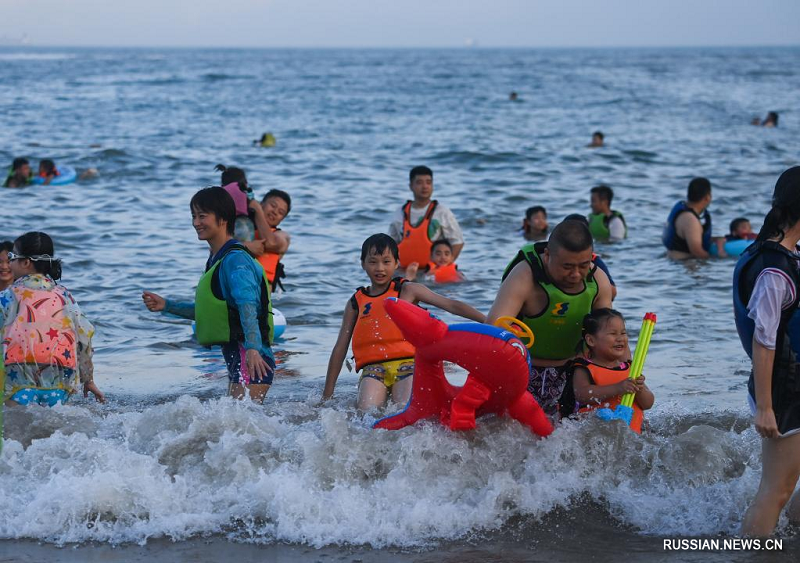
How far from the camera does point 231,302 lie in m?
5.84

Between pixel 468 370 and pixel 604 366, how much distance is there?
1.04 meters

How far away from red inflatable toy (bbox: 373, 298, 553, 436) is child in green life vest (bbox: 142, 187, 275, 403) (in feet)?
3.70

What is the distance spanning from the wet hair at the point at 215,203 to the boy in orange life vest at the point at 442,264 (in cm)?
531

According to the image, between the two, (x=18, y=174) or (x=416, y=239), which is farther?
(x=18, y=174)

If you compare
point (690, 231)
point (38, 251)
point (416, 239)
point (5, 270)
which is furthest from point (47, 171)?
point (38, 251)

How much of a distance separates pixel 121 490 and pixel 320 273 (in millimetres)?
6988

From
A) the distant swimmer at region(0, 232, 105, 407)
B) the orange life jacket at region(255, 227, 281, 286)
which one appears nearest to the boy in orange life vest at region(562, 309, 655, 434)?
the distant swimmer at region(0, 232, 105, 407)

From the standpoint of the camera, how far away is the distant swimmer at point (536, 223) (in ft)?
44.8

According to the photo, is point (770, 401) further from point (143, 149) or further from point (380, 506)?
point (143, 149)

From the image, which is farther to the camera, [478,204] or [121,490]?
[478,204]

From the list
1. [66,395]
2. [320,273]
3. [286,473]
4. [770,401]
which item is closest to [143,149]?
[320,273]

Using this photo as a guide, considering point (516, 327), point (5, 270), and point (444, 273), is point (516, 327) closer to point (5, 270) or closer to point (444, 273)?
point (5, 270)

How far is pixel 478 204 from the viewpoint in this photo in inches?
664

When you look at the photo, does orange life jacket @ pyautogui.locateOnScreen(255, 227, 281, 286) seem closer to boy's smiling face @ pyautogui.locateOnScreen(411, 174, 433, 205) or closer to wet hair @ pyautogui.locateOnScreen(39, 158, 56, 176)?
boy's smiling face @ pyautogui.locateOnScreen(411, 174, 433, 205)
